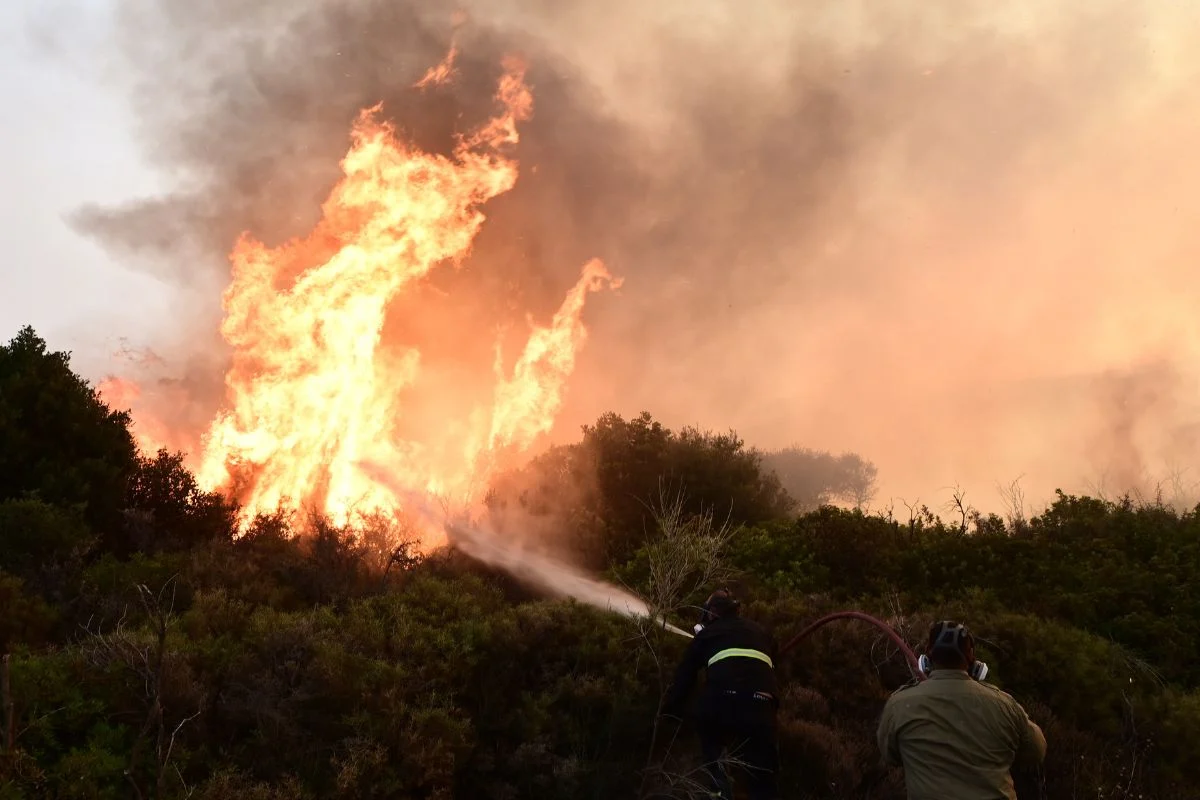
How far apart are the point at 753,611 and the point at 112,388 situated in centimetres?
2122

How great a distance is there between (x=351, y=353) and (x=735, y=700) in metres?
14.6

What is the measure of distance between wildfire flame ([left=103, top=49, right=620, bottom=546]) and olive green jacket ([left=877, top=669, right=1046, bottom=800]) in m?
13.7

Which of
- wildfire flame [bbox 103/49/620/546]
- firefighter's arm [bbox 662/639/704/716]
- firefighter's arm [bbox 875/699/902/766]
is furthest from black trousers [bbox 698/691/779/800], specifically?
wildfire flame [bbox 103/49/620/546]

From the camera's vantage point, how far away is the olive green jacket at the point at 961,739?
14.6 feet

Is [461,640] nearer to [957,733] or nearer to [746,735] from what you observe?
[746,735]

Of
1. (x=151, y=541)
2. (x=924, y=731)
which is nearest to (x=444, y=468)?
(x=151, y=541)

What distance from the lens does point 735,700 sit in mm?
6586

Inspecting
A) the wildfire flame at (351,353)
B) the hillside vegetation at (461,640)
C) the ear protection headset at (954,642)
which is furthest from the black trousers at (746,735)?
the wildfire flame at (351,353)

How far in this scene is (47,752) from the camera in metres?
6.34

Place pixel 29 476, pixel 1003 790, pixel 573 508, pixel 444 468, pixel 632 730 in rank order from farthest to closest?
1. pixel 444 468
2. pixel 573 508
3. pixel 29 476
4. pixel 632 730
5. pixel 1003 790

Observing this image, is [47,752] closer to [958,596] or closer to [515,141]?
[958,596]

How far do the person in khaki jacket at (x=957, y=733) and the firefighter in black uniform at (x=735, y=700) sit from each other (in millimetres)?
1857

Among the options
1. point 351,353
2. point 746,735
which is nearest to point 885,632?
point 746,735

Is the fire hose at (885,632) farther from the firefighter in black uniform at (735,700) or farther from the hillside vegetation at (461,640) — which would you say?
the hillside vegetation at (461,640)
